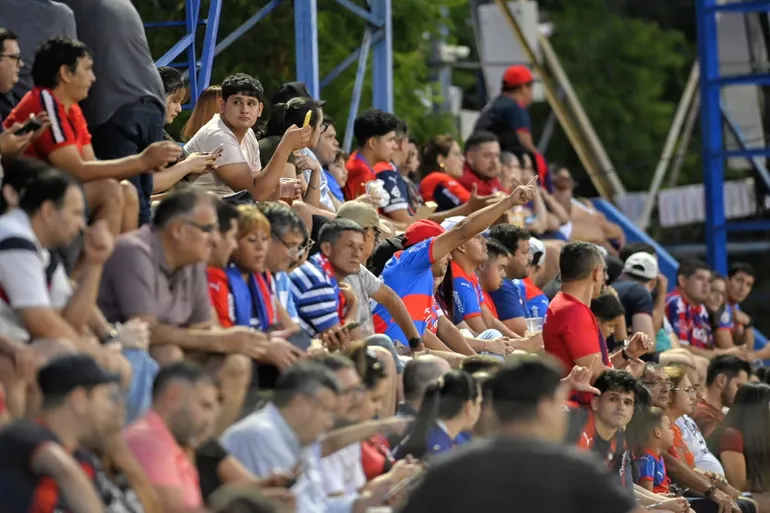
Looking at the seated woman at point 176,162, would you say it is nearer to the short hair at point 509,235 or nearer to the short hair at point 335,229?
the short hair at point 335,229

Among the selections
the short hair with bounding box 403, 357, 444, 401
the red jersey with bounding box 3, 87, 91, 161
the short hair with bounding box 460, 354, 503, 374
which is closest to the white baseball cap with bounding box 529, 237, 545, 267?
the short hair with bounding box 460, 354, 503, 374

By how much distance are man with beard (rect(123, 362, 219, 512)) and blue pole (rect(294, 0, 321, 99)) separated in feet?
21.1

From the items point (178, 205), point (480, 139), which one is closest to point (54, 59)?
point (178, 205)

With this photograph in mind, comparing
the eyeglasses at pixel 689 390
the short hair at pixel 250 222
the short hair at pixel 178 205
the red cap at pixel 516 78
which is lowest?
the eyeglasses at pixel 689 390

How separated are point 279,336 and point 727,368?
18.3 feet

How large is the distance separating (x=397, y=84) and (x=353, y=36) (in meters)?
0.76

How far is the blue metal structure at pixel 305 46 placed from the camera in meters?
10.7

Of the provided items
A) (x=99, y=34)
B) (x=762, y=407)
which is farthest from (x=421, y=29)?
(x=99, y=34)

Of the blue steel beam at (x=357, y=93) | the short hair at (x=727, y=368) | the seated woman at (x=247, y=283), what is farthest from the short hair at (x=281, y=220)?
the blue steel beam at (x=357, y=93)

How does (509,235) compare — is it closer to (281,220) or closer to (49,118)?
(281,220)

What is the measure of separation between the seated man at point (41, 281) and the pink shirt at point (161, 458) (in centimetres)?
34

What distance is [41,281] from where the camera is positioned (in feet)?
19.1

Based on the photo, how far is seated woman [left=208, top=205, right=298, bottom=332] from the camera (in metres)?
6.86

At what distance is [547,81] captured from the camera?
753 inches
